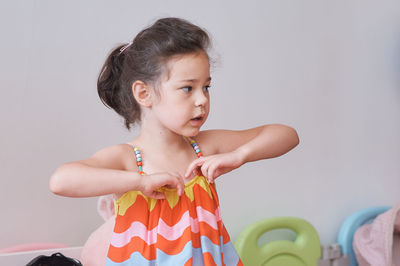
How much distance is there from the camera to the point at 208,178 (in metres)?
1.03

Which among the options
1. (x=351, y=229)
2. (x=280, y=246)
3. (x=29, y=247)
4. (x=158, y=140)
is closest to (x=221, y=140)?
(x=158, y=140)

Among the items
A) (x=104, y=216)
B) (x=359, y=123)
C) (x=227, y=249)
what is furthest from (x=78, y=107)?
(x=359, y=123)

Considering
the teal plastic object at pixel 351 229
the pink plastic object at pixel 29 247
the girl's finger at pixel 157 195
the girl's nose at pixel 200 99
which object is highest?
the girl's nose at pixel 200 99

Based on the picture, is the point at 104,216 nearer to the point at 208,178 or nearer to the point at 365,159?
the point at 208,178

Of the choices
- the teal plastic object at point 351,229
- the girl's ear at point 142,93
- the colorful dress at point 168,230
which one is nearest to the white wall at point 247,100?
the teal plastic object at point 351,229

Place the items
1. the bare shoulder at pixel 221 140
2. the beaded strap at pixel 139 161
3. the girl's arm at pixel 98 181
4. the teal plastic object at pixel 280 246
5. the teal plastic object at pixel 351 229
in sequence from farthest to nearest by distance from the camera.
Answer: the teal plastic object at pixel 351 229
the teal plastic object at pixel 280 246
the bare shoulder at pixel 221 140
the beaded strap at pixel 139 161
the girl's arm at pixel 98 181

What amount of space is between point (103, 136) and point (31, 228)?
0.35 metres

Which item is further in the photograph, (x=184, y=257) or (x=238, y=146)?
(x=238, y=146)

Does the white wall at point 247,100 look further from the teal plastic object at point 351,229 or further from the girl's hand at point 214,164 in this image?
the girl's hand at point 214,164

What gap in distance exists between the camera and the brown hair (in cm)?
102

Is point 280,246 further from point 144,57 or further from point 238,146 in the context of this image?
point 144,57

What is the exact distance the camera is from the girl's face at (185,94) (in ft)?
3.29

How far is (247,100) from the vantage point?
1.89 meters

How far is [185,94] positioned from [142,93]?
0.11 m
